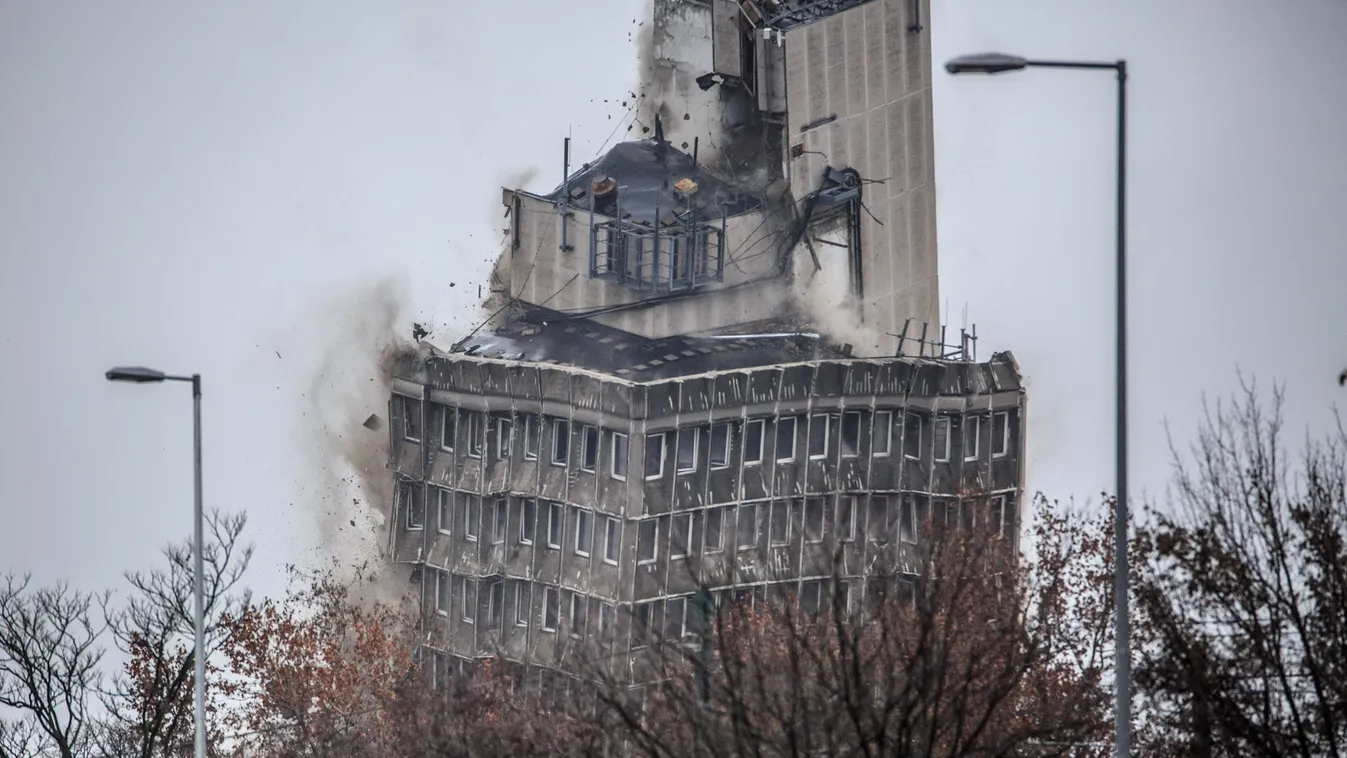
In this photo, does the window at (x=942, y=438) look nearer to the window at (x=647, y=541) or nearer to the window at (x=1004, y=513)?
the window at (x=1004, y=513)

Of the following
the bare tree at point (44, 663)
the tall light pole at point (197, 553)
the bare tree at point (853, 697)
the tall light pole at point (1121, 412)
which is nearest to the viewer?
the tall light pole at point (1121, 412)

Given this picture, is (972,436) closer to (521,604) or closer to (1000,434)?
(1000,434)

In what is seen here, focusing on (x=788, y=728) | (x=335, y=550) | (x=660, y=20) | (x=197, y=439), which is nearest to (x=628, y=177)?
(x=660, y=20)

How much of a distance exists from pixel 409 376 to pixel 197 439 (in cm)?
4243

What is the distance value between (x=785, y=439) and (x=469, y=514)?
1235 centimetres

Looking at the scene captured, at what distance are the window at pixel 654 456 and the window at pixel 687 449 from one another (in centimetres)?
62

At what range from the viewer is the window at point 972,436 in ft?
235

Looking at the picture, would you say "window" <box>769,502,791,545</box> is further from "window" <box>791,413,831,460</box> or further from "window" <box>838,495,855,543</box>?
"window" <box>838,495,855,543</box>

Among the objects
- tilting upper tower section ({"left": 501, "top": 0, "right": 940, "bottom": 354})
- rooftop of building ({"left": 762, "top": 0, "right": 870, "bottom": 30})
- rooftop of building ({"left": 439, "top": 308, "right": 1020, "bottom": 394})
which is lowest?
rooftop of building ({"left": 439, "top": 308, "right": 1020, "bottom": 394})

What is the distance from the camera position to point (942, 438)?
71.7 meters

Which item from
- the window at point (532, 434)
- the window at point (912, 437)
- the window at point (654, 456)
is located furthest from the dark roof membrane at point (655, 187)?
the window at point (912, 437)

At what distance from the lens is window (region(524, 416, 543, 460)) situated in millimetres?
73125

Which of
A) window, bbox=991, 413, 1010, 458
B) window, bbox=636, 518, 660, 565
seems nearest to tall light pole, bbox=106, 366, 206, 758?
window, bbox=636, 518, 660, 565

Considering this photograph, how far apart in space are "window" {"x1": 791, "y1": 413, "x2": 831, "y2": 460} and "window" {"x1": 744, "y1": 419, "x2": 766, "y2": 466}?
1290 mm
